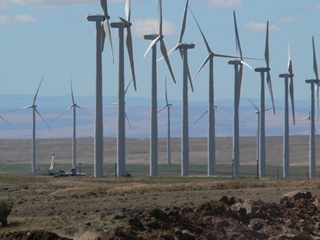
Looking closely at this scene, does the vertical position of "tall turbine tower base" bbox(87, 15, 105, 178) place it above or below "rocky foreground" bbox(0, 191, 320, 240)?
above

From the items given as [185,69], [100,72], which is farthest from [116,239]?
[185,69]

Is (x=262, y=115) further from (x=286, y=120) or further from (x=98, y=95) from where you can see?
(x=98, y=95)

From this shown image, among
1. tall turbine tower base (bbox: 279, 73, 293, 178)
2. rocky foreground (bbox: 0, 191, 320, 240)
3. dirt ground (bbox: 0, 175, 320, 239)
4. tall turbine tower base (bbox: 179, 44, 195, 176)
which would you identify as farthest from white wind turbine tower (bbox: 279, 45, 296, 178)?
rocky foreground (bbox: 0, 191, 320, 240)

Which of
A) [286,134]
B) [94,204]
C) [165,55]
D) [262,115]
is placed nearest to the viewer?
[94,204]

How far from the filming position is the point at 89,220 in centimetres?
4303

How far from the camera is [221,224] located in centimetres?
3438

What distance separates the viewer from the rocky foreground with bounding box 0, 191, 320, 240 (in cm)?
3109

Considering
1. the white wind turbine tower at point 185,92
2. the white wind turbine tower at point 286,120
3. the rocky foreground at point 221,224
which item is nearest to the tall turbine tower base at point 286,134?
the white wind turbine tower at point 286,120

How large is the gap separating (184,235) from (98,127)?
68744mm

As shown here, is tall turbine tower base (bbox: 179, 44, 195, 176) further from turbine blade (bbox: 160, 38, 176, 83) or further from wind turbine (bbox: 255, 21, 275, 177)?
wind turbine (bbox: 255, 21, 275, 177)

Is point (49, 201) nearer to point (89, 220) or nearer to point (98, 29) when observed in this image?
point (89, 220)

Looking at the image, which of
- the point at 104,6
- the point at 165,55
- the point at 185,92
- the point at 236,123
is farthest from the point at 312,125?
the point at 104,6

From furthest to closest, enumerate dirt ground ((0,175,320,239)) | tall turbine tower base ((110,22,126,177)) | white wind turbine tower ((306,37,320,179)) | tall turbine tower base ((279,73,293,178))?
tall turbine tower base ((279,73,293,178)) < white wind turbine tower ((306,37,320,179)) < tall turbine tower base ((110,22,126,177)) < dirt ground ((0,175,320,239))

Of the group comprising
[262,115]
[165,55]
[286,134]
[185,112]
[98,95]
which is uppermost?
[165,55]
